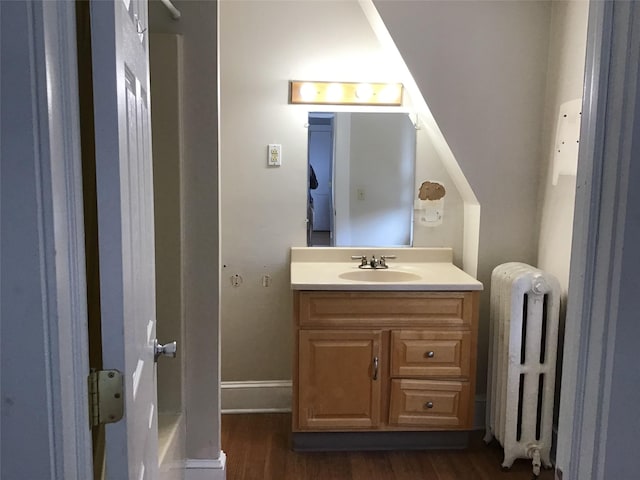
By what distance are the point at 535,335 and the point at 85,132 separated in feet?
6.62

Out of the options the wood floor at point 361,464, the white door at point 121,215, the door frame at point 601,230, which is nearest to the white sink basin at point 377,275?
the wood floor at point 361,464

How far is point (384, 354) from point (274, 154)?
1189mm

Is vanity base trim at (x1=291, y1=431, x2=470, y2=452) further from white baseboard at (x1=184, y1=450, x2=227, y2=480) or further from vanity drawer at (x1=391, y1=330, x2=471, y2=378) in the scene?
white baseboard at (x1=184, y1=450, x2=227, y2=480)

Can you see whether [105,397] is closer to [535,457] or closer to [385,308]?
[385,308]

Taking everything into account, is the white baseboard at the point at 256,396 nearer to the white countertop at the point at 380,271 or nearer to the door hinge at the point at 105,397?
the white countertop at the point at 380,271

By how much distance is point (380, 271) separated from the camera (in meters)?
2.64

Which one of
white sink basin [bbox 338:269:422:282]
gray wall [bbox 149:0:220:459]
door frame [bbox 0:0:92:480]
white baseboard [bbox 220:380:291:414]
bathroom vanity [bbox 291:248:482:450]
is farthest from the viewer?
white baseboard [bbox 220:380:291:414]

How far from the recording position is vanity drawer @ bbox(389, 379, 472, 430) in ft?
7.72

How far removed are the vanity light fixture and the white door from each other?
66.1 inches

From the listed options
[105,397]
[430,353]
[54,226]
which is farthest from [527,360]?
[54,226]

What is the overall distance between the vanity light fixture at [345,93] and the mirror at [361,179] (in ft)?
0.23

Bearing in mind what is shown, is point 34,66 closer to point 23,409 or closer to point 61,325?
point 61,325

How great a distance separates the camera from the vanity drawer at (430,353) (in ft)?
7.62

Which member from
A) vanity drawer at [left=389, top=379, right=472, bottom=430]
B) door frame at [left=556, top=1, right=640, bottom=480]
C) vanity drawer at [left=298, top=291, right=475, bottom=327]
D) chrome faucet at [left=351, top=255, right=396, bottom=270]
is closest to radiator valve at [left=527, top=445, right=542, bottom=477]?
vanity drawer at [left=389, top=379, right=472, bottom=430]
